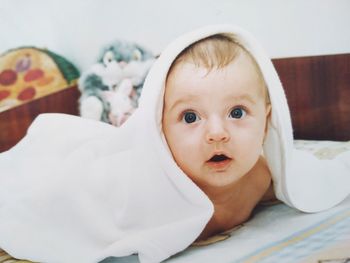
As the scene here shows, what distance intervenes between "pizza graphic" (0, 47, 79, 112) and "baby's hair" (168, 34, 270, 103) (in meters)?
1.11

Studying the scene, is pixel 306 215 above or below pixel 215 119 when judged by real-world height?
below

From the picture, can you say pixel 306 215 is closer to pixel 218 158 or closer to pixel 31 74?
pixel 218 158

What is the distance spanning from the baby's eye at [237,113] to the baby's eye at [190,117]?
51 millimetres

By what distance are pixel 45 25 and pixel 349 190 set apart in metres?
1.35

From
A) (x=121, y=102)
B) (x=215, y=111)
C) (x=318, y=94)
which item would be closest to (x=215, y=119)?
(x=215, y=111)

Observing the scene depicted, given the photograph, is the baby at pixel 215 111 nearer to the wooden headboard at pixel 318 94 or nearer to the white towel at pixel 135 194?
the white towel at pixel 135 194

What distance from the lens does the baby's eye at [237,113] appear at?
623 mm

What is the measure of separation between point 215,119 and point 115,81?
3.20 ft

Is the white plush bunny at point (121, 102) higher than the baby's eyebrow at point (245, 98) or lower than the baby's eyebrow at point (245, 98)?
lower

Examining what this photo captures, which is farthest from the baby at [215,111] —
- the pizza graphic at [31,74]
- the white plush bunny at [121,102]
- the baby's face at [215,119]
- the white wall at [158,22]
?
the pizza graphic at [31,74]

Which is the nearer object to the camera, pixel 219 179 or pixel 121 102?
pixel 219 179

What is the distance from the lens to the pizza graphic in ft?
5.36

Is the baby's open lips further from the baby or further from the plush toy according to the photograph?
the plush toy

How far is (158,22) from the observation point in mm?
1524
